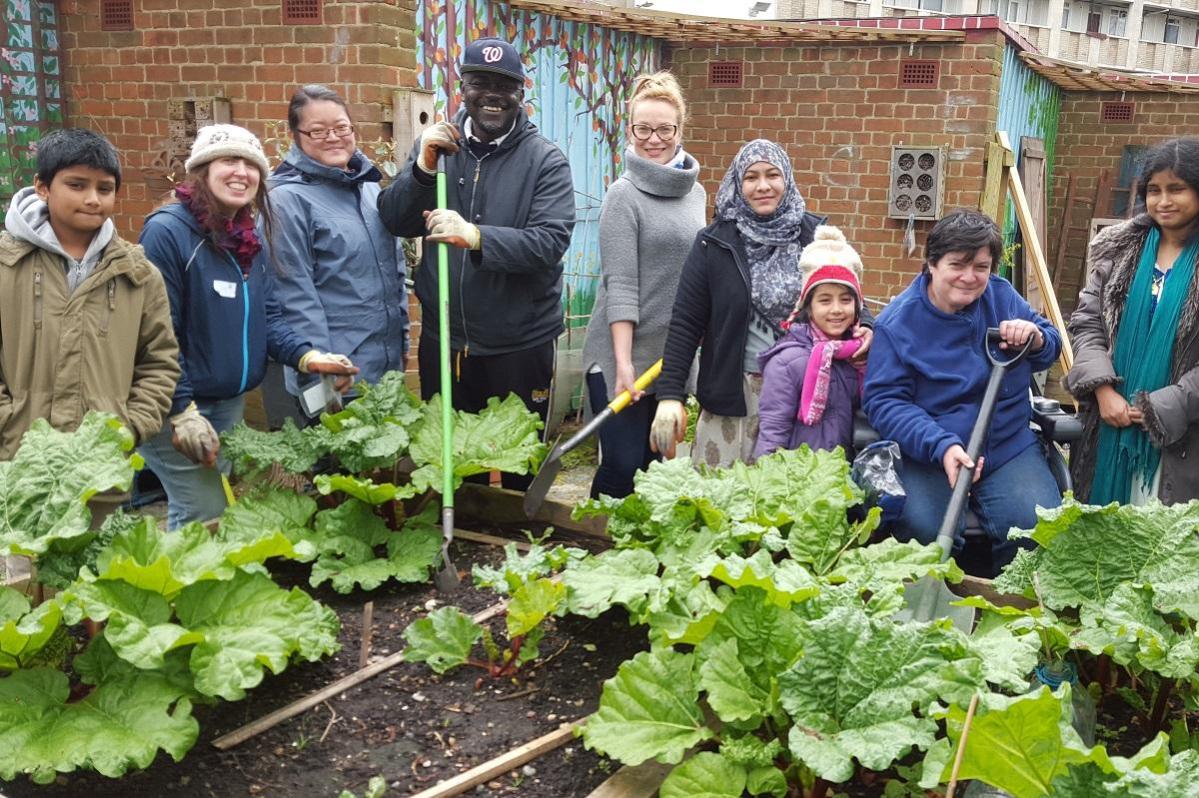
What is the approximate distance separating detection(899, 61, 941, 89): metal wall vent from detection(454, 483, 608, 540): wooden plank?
17.4ft

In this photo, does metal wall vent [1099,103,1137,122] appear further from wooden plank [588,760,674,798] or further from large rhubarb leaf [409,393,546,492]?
wooden plank [588,760,674,798]

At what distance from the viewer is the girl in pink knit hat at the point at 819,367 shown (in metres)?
3.15

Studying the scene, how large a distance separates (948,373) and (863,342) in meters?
0.27

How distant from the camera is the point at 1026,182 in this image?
9555 millimetres

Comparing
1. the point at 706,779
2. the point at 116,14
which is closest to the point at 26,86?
the point at 116,14

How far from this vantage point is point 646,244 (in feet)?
11.9

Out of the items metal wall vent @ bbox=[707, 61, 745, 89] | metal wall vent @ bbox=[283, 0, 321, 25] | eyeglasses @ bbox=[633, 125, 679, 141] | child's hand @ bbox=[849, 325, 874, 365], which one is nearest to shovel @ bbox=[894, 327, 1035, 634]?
child's hand @ bbox=[849, 325, 874, 365]

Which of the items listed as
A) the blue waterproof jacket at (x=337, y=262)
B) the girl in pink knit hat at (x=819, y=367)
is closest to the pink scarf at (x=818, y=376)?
the girl in pink knit hat at (x=819, y=367)

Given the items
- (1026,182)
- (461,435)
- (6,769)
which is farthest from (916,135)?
(6,769)

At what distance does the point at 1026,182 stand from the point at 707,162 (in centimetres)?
329

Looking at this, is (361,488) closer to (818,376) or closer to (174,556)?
(174,556)

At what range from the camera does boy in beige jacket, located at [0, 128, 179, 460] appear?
2.65 metres

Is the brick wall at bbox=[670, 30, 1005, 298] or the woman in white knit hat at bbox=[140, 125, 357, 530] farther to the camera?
the brick wall at bbox=[670, 30, 1005, 298]

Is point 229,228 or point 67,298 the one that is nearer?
point 67,298
